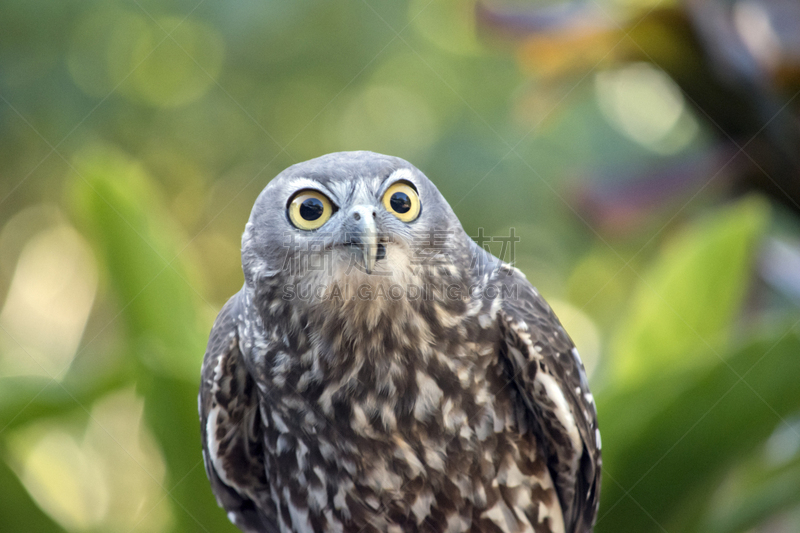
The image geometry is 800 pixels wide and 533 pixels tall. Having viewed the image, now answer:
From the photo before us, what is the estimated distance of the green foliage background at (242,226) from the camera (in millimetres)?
3512

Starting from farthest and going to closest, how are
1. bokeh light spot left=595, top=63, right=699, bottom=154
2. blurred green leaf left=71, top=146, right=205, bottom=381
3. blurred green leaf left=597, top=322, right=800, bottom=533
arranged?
bokeh light spot left=595, top=63, right=699, bottom=154 < blurred green leaf left=71, top=146, right=205, bottom=381 < blurred green leaf left=597, top=322, right=800, bottom=533

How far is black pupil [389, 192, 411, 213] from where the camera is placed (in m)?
2.36

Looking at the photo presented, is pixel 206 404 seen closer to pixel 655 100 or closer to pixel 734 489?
pixel 734 489

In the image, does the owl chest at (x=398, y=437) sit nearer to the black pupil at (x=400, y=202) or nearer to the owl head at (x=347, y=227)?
the owl head at (x=347, y=227)

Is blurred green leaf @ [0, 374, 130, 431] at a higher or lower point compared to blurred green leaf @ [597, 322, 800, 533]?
lower

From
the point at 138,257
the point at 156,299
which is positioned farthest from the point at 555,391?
the point at 138,257

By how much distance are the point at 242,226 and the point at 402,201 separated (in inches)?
282

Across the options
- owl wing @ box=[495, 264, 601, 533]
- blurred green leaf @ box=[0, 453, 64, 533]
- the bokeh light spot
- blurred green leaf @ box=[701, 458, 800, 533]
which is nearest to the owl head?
owl wing @ box=[495, 264, 601, 533]

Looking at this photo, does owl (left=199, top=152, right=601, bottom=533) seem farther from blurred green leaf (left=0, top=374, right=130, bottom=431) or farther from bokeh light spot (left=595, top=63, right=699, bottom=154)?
bokeh light spot (left=595, top=63, right=699, bottom=154)

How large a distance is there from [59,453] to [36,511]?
1017 mm

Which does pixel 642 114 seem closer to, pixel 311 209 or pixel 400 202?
pixel 400 202

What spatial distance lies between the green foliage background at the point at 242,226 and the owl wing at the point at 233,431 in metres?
0.54

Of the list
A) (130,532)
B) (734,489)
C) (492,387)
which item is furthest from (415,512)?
(734,489)

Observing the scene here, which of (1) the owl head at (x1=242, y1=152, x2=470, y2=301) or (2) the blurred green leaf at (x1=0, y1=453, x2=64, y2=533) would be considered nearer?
(1) the owl head at (x1=242, y1=152, x2=470, y2=301)
